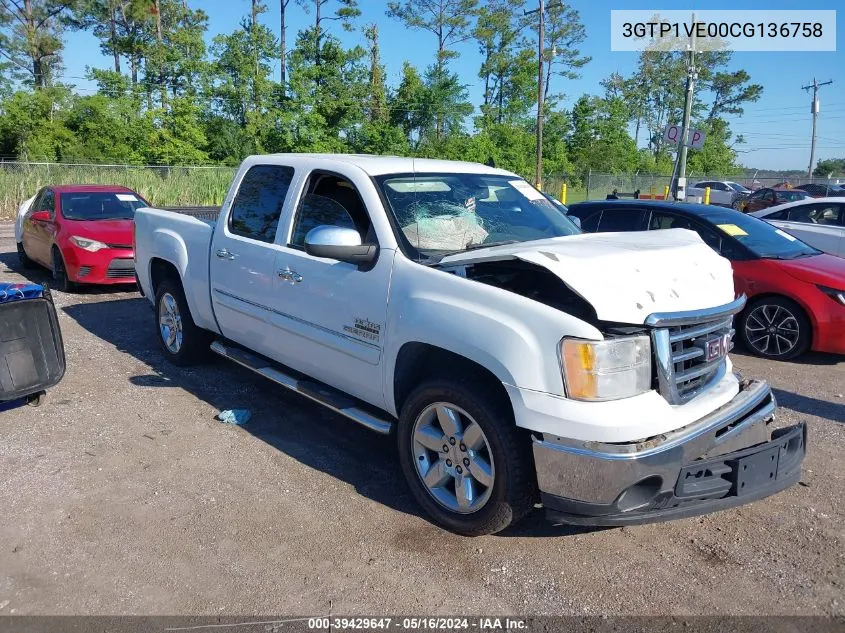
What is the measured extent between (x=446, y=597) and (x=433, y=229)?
6.85 feet

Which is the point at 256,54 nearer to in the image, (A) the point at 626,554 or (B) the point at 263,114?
(B) the point at 263,114

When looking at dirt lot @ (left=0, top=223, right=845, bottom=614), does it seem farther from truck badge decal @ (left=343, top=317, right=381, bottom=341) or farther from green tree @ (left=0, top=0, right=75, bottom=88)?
green tree @ (left=0, top=0, right=75, bottom=88)

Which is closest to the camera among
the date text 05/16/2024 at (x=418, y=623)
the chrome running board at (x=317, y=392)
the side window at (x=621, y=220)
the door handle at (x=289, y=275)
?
the date text 05/16/2024 at (x=418, y=623)

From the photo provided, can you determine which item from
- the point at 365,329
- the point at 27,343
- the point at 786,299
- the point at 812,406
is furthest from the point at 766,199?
the point at 27,343

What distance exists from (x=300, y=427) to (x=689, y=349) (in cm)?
291

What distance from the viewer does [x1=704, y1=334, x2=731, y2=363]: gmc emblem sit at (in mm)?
3607

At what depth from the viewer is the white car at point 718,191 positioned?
3400 centimetres

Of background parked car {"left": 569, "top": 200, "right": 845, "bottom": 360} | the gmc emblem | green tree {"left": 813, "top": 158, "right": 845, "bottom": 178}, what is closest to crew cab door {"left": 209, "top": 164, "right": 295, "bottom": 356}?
the gmc emblem

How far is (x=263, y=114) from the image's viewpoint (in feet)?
135

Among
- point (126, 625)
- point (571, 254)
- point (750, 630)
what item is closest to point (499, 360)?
point (571, 254)

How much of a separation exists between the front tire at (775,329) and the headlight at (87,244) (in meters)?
8.29

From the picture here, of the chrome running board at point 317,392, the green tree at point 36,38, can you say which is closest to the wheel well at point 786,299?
the chrome running board at point 317,392

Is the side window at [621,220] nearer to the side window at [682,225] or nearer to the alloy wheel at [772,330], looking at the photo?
the side window at [682,225]

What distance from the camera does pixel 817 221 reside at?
36.7ft
